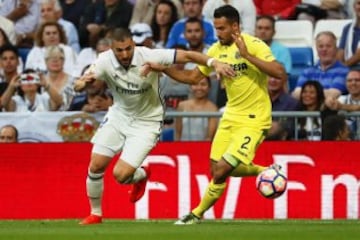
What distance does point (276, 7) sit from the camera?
2147 centimetres

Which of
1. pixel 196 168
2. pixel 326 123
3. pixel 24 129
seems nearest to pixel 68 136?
pixel 24 129

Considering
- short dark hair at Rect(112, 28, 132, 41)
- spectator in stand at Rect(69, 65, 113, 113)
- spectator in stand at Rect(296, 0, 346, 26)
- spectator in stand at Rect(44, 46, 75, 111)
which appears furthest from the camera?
spectator in stand at Rect(296, 0, 346, 26)

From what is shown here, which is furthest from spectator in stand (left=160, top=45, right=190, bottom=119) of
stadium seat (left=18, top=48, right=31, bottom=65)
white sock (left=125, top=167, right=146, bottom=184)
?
white sock (left=125, top=167, right=146, bottom=184)

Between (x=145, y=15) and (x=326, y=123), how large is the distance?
5242 millimetres

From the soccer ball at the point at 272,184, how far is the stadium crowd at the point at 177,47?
9.11 ft

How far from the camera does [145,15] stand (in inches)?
851

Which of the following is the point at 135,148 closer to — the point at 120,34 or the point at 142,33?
the point at 120,34

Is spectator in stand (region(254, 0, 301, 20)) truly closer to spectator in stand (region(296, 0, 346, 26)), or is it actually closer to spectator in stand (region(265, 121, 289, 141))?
spectator in stand (region(296, 0, 346, 26))

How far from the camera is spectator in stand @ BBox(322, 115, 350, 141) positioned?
17.3 metres

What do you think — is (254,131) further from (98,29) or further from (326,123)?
(98,29)

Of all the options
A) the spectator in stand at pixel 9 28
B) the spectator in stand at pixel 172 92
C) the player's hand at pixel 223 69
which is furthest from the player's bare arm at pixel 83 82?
the spectator in stand at pixel 9 28

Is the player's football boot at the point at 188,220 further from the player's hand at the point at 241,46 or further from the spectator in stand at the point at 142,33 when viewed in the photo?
the spectator in stand at the point at 142,33

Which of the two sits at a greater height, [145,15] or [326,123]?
[145,15]

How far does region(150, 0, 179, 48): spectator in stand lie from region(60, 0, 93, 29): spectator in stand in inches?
62.8
